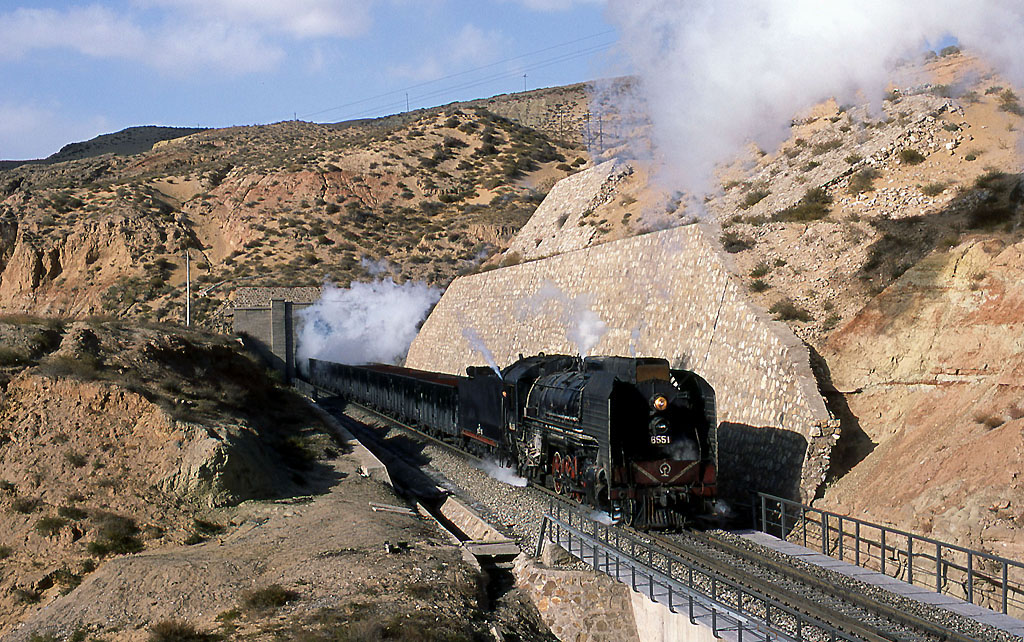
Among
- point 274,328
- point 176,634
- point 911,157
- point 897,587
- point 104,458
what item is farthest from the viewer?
point 274,328

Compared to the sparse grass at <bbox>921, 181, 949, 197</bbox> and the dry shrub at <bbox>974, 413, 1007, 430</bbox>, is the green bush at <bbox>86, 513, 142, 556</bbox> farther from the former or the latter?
the sparse grass at <bbox>921, 181, 949, 197</bbox>

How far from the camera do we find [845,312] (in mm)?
19844

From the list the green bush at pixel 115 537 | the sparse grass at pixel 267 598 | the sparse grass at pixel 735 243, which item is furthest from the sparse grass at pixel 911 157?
the green bush at pixel 115 537

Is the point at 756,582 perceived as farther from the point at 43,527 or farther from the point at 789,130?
the point at 789,130

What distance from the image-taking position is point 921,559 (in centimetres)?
1371

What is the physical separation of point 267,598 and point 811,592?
8.03 meters

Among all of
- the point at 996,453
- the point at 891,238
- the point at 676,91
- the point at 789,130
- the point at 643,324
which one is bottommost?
the point at 996,453

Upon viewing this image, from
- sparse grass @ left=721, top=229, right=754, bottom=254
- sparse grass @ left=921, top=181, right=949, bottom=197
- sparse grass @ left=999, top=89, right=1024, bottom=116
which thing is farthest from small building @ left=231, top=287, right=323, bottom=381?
sparse grass @ left=999, top=89, right=1024, bottom=116

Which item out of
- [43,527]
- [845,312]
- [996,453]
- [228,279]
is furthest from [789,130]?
[228,279]

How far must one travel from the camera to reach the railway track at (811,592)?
1011 centimetres

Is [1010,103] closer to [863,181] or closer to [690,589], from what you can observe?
[863,181]

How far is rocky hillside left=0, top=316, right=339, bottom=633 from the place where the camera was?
1608 centimetres

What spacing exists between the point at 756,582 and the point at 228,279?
58.3m

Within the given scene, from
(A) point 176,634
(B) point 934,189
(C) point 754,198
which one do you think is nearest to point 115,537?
(A) point 176,634
